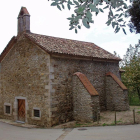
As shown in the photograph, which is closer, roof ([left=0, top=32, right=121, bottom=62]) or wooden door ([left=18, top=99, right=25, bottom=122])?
roof ([left=0, top=32, right=121, bottom=62])

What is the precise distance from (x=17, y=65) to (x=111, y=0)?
41.8 ft

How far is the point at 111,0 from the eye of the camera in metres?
4.14

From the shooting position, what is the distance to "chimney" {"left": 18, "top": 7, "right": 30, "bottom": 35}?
15421 mm

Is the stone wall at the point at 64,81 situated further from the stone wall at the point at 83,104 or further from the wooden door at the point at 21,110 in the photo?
the wooden door at the point at 21,110

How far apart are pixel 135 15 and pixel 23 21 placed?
30.9 feet

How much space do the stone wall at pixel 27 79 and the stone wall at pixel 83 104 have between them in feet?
7.02

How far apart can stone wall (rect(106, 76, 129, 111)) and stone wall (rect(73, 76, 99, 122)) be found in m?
3.72

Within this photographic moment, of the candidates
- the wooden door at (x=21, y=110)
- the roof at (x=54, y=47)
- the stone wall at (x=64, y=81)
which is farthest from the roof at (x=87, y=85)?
the wooden door at (x=21, y=110)

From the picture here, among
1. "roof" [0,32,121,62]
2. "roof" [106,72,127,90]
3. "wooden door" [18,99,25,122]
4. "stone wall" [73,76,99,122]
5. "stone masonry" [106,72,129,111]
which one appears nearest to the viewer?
"stone wall" [73,76,99,122]

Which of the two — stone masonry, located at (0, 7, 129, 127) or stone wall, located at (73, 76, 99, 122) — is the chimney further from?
stone wall, located at (73, 76, 99, 122)

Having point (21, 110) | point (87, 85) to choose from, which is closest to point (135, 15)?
point (87, 85)

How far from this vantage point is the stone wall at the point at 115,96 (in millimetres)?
16336

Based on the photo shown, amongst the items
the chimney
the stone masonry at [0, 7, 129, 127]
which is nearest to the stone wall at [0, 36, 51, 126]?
the stone masonry at [0, 7, 129, 127]

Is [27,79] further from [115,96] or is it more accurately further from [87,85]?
[115,96]
